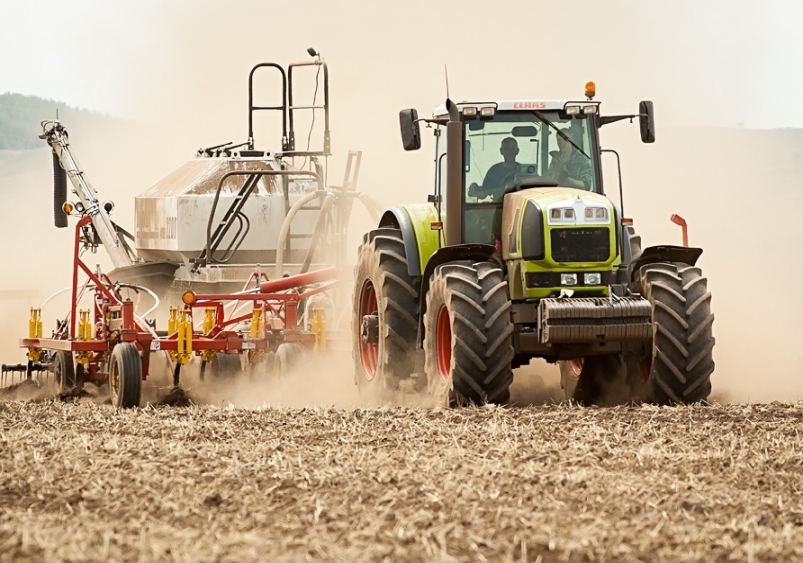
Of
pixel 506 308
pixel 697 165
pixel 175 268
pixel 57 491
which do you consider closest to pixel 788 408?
pixel 506 308

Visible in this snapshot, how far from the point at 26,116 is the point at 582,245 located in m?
79.5

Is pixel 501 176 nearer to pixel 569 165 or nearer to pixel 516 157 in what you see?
pixel 516 157

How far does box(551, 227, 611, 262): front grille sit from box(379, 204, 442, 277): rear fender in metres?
1.20

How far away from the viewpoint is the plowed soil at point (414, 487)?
16.7 ft

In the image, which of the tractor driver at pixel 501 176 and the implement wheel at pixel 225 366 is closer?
the tractor driver at pixel 501 176

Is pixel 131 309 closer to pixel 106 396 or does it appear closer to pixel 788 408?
pixel 106 396

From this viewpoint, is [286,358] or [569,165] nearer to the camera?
[569,165]

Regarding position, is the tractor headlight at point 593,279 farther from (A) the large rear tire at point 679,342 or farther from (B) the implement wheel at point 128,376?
(B) the implement wheel at point 128,376

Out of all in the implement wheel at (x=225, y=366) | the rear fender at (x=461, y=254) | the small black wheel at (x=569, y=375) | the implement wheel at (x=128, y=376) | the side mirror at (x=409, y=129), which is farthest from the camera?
the implement wheel at (x=225, y=366)

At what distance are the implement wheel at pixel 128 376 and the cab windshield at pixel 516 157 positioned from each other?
2902mm

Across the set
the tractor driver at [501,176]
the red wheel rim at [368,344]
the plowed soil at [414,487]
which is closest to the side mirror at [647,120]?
Result: the tractor driver at [501,176]

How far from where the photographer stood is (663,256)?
961 cm

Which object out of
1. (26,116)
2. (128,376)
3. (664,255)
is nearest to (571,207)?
(664,255)

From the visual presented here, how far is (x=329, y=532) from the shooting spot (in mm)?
5332
